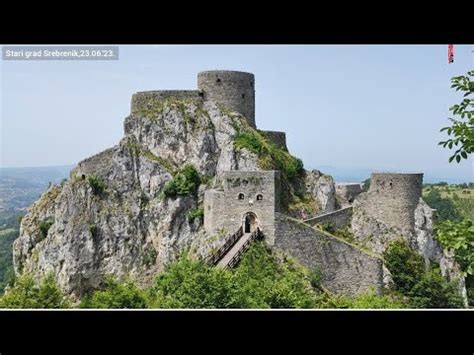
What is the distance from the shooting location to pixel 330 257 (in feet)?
68.8

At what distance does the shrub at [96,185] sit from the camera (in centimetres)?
2789

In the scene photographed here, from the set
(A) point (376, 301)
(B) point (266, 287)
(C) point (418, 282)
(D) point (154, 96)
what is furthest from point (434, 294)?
(D) point (154, 96)

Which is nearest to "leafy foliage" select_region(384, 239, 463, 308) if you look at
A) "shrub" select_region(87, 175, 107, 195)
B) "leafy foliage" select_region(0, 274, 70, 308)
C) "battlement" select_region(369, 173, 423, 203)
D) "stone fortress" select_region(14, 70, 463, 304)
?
"stone fortress" select_region(14, 70, 463, 304)

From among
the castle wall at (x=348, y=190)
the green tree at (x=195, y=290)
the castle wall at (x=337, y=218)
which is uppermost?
the castle wall at (x=348, y=190)

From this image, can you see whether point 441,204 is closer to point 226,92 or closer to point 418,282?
point 418,282

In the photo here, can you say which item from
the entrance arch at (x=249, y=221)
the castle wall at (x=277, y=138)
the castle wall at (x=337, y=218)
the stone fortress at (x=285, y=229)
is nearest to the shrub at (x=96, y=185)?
the stone fortress at (x=285, y=229)

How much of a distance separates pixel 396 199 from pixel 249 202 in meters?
7.91

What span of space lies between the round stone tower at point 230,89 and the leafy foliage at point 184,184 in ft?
10.8

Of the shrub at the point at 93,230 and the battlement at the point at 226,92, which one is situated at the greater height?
the battlement at the point at 226,92

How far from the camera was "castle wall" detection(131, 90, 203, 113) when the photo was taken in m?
28.1

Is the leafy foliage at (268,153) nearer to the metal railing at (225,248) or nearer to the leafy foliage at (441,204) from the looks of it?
the metal railing at (225,248)
